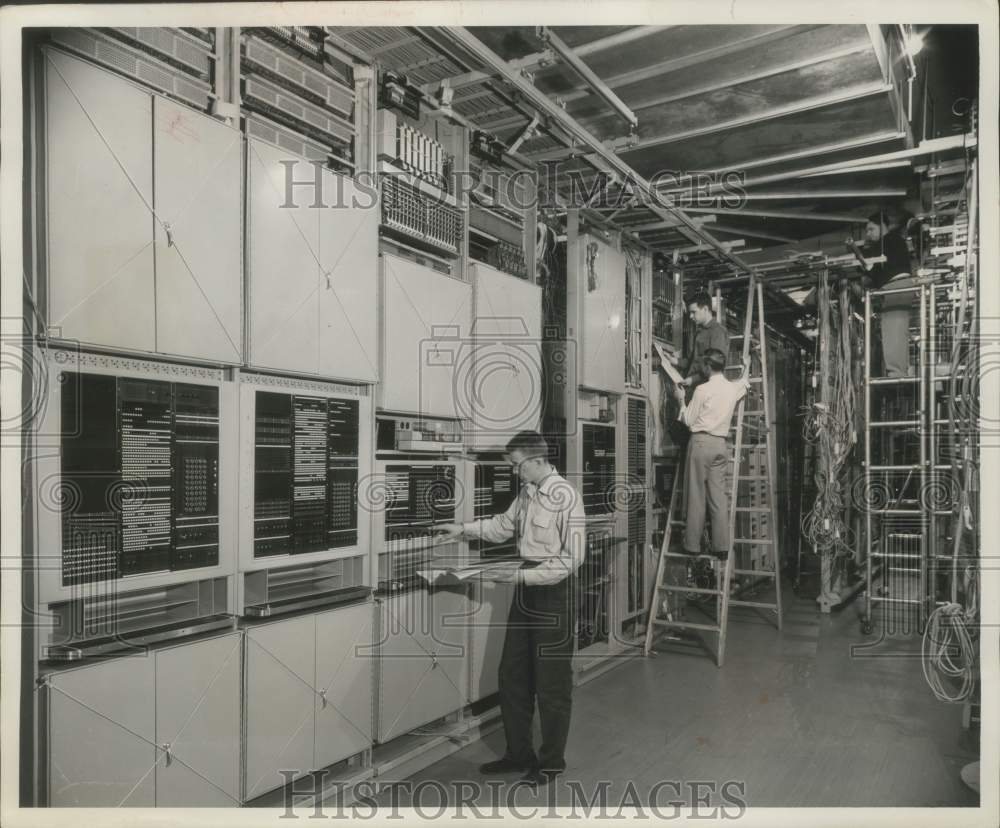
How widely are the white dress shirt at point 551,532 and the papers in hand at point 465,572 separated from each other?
0.13 m

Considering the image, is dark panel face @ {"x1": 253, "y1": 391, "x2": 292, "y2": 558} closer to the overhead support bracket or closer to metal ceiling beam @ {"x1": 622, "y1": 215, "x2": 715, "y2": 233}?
the overhead support bracket

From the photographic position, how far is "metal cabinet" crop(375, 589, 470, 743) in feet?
11.1

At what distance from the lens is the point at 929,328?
18.8 ft

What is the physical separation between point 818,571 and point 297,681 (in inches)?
316

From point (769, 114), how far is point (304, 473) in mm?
3364

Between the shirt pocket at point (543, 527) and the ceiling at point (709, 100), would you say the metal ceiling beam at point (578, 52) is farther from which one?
the shirt pocket at point (543, 527)

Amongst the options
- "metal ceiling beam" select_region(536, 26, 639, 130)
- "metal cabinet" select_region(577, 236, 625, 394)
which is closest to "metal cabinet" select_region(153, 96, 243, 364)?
"metal ceiling beam" select_region(536, 26, 639, 130)

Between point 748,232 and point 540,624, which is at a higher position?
point 748,232

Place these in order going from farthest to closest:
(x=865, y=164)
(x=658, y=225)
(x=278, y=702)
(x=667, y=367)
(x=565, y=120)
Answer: (x=667, y=367) → (x=658, y=225) → (x=865, y=164) → (x=565, y=120) → (x=278, y=702)

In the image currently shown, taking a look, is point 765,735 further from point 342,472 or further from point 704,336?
point 704,336

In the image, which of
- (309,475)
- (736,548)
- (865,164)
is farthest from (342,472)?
(736,548)

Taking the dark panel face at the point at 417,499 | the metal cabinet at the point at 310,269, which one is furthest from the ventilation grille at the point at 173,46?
the dark panel face at the point at 417,499

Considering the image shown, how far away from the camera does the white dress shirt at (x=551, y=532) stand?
3496mm

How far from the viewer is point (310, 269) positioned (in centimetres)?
301
